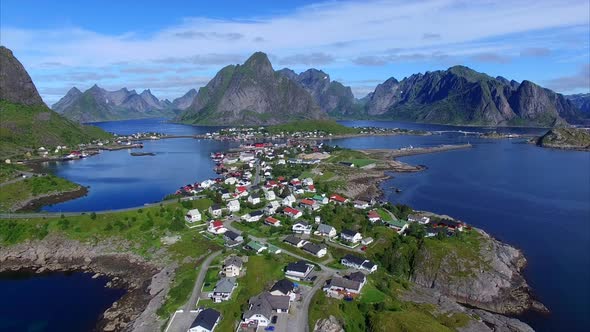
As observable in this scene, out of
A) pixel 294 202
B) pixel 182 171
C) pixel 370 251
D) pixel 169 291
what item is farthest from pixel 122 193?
pixel 370 251

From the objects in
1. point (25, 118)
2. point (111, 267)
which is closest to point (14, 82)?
point (25, 118)

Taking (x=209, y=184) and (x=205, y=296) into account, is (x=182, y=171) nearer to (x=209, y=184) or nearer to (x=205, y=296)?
(x=209, y=184)

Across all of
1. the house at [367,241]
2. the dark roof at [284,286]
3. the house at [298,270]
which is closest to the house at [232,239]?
the house at [298,270]

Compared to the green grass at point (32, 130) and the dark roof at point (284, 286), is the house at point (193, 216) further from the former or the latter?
the green grass at point (32, 130)

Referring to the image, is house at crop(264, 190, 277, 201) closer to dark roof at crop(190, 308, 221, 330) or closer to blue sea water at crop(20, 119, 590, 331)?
blue sea water at crop(20, 119, 590, 331)

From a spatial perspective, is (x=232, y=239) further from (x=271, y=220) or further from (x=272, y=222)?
(x=271, y=220)

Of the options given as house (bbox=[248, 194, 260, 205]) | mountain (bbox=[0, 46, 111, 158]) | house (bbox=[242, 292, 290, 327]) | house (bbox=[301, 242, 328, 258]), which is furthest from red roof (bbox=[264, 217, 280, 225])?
mountain (bbox=[0, 46, 111, 158])
